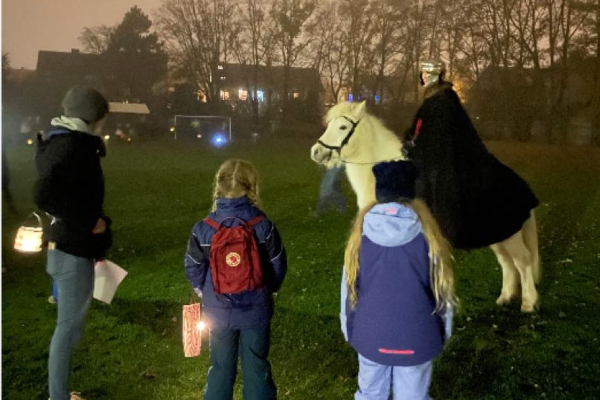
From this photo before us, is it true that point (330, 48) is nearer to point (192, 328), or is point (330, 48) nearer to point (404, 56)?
point (404, 56)

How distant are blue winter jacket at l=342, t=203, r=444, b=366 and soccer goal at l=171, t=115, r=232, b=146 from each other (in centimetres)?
4112

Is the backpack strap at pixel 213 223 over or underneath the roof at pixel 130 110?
underneath

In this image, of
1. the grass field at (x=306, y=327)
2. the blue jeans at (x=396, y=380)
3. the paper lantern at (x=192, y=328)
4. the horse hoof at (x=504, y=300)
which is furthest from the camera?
the horse hoof at (x=504, y=300)

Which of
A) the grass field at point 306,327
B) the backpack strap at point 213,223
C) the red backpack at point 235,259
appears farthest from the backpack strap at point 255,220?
the grass field at point 306,327

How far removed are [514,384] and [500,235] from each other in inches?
59.5

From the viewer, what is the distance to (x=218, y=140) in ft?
134

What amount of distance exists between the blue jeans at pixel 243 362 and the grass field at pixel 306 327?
25.7 inches

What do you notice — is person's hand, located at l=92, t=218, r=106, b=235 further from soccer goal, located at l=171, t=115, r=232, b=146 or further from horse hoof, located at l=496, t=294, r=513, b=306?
soccer goal, located at l=171, t=115, r=232, b=146

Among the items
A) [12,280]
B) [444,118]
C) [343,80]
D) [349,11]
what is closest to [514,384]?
[444,118]

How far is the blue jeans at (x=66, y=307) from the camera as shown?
360 centimetres

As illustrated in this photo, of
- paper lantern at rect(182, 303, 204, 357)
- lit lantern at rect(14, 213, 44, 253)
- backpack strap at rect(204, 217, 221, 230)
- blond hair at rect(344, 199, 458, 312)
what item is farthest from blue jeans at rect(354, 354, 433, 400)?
lit lantern at rect(14, 213, 44, 253)

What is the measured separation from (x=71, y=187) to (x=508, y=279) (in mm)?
4698

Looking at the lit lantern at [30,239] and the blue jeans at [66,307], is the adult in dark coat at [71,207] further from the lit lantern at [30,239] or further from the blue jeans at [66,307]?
the lit lantern at [30,239]

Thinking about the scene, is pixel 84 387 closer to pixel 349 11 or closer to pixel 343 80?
pixel 349 11
